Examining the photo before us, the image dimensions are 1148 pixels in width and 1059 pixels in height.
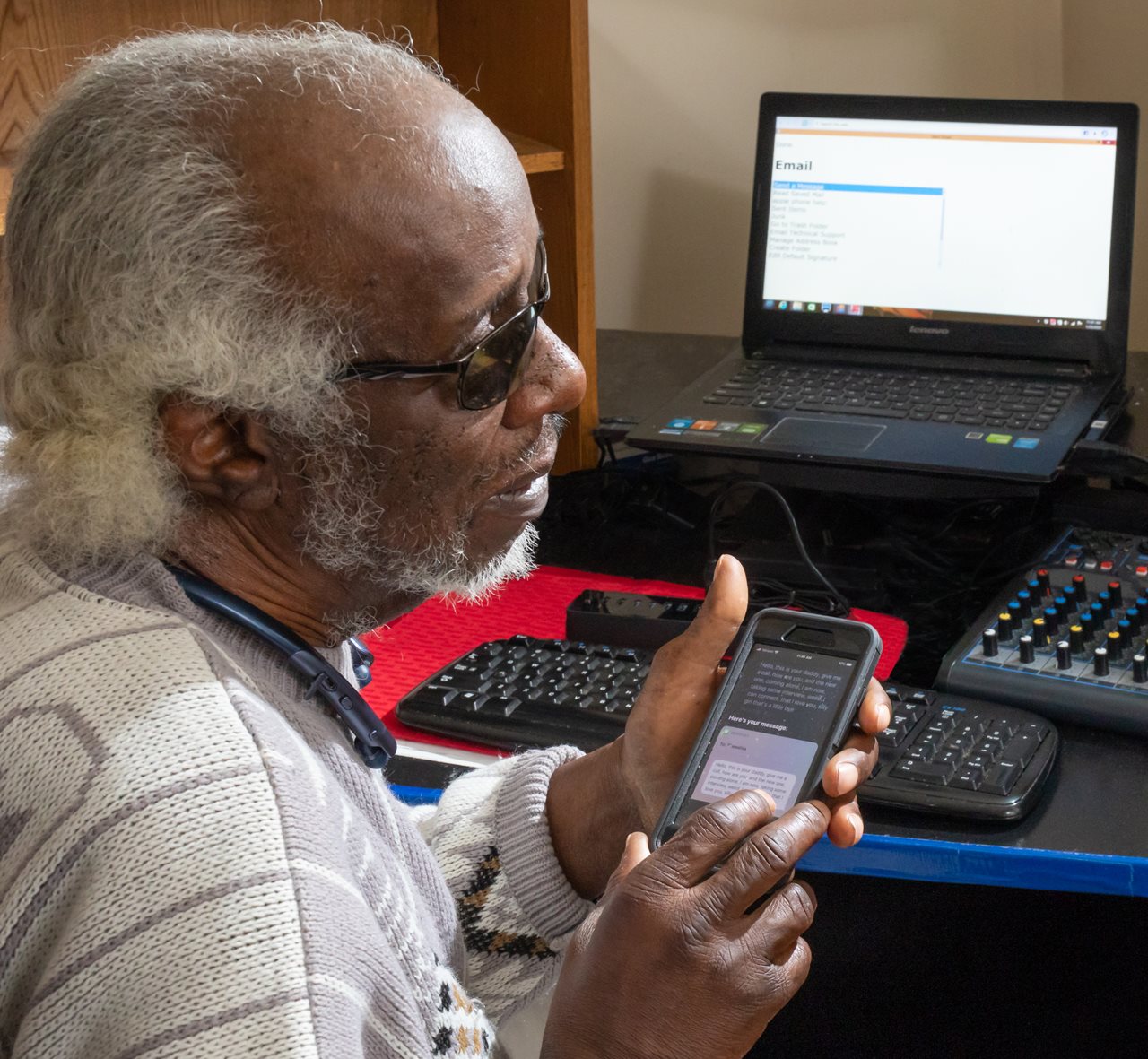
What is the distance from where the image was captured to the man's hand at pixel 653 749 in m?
0.98

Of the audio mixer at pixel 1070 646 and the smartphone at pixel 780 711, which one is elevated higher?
the smartphone at pixel 780 711

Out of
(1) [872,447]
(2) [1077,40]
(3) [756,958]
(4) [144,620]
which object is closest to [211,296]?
(4) [144,620]

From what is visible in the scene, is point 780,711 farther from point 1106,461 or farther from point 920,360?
point 920,360

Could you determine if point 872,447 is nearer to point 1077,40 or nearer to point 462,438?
point 462,438

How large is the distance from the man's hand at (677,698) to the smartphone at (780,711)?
2 centimetres

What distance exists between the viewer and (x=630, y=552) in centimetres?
156

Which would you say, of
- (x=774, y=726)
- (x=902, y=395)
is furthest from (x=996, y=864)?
(x=902, y=395)

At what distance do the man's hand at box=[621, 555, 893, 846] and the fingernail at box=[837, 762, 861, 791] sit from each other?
0.40 ft

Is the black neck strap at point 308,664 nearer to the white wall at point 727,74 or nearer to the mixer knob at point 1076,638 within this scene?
the mixer knob at point 1076,638

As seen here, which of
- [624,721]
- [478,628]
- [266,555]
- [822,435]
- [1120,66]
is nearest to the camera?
[266,555]

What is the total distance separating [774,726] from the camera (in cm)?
93

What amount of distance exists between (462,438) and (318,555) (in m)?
0.12

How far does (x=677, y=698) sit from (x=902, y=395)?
2.25 feet

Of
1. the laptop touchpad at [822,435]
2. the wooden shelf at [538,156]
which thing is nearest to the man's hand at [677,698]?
the laptop touchpad at [822,435]
